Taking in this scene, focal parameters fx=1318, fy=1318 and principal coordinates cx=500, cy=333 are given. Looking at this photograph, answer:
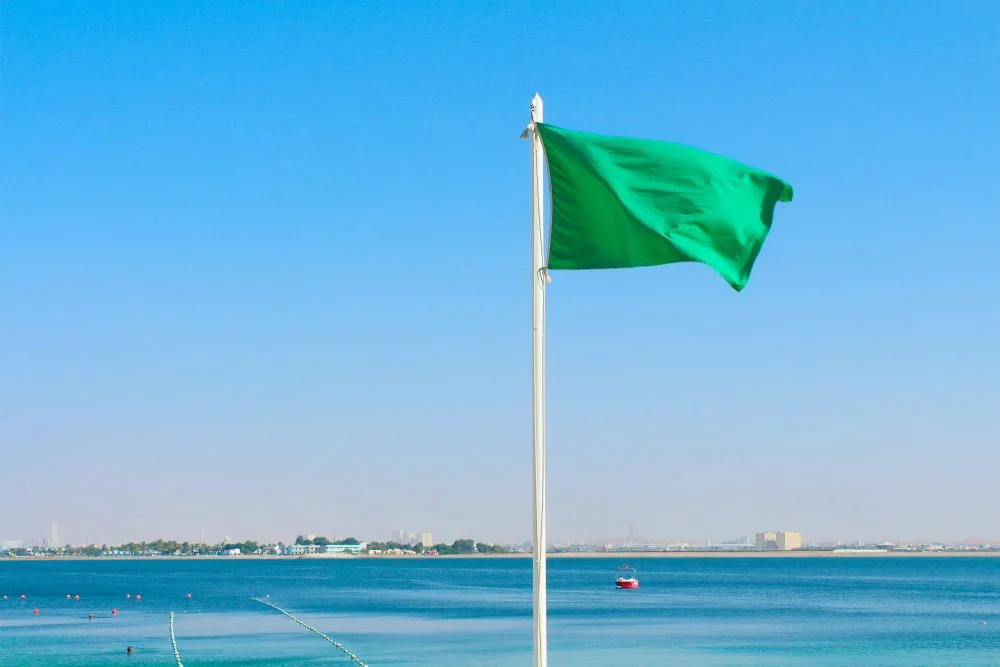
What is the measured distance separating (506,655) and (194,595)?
8321 cm

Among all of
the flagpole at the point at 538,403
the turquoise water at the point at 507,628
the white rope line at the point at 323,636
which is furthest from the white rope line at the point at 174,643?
the flagpole at the point at 538,403

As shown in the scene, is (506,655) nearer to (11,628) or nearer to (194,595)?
(11,628)

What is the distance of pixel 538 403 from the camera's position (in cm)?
1434

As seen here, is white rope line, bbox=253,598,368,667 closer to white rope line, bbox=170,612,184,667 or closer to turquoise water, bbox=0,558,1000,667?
turquoise water, bbox=0,558,1000,667

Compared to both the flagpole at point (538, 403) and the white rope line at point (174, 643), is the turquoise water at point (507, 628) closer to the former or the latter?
the white rope line at point (174, 643)

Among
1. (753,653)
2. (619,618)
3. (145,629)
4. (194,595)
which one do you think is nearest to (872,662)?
(753,653)

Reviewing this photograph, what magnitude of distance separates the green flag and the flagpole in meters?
0.47

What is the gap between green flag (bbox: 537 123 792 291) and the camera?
14945 mm

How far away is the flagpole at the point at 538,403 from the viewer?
14.1 meters

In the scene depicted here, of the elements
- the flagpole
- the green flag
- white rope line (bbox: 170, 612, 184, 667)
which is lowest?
white rope line (bbox: 170, 612, 184, 667)

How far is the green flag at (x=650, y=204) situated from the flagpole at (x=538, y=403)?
1.53 feet

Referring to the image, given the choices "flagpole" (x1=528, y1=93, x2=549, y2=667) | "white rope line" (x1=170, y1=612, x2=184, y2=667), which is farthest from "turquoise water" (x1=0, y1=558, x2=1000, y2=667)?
"flagpole" (x1=528, y1=93, x2=549, y2=667)

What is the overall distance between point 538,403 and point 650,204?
2.71m

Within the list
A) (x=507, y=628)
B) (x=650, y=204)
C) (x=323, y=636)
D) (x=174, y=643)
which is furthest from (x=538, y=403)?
(x=507, y=628)
